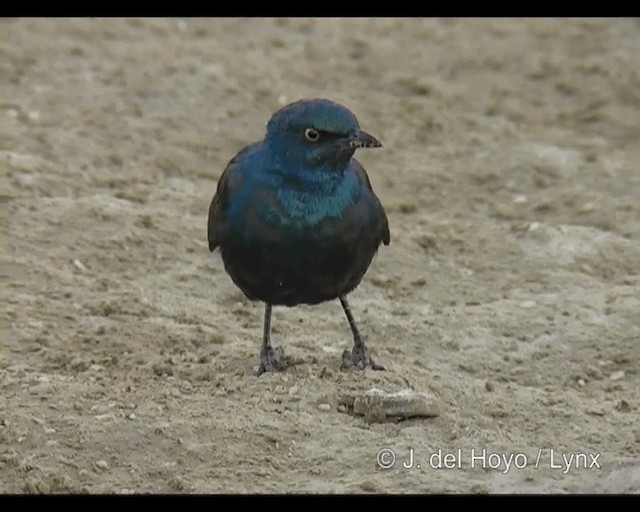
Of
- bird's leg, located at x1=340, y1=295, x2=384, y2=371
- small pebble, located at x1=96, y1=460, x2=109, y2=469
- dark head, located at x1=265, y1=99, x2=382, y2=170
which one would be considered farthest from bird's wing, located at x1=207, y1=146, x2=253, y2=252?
small pebble, located at x1=96, y1=460, x2=109, y2=469

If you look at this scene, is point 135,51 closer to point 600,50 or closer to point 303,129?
point 600,50

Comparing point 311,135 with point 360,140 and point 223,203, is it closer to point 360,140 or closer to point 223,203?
point 360,140

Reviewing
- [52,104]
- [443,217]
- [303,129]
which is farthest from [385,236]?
[52,104]

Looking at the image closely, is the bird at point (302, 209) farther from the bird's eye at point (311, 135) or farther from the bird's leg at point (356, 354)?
the bird's leg at point (356, 354)

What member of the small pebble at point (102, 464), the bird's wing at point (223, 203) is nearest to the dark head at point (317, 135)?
the bird's wing at point (223, 203)

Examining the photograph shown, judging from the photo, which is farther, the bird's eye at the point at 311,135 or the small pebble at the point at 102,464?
the bird's eye at the point at 311,135

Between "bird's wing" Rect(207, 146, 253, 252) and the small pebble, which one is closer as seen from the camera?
the small pebble

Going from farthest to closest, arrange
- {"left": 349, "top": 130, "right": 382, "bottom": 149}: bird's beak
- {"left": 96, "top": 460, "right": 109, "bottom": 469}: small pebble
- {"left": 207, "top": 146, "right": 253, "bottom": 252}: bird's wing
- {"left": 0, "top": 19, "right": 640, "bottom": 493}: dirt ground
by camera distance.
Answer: {"left": 207, "top": 146, "right": 253, "bottom": 252}: bird's wing → {"left": 349, "top": 130, "right": 382, "bottom": 149}: bird's beak → {"left": 0, "top": 19, "right": 640, "bottom": 493}: dirt ground → {"left": 96, "top": 460, "right": 109, "bottom": 469}: small pebble

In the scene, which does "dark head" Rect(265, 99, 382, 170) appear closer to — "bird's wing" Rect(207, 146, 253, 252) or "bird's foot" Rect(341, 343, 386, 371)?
"bird's wing" Rect(207, 146, 253, 252)
